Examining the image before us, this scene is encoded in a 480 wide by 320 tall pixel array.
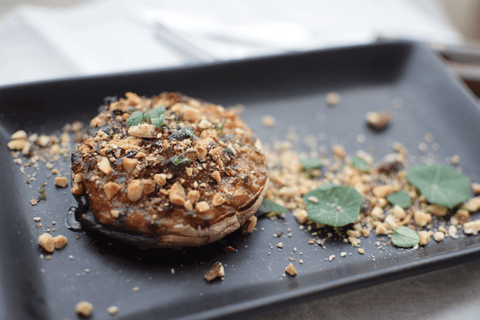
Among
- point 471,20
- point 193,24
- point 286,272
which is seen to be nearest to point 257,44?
point 193,24

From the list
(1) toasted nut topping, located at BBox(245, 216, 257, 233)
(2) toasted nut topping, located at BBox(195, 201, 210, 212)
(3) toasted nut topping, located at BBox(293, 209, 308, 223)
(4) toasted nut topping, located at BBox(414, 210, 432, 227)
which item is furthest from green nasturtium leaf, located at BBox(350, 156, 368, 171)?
(2) toasted nut topping, located at BBox(195, 201, 210, 212)

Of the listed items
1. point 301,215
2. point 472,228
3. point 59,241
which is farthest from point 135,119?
point 472,228

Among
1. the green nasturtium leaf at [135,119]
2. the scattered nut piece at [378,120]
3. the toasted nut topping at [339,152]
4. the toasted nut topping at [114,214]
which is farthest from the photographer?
the scattered nut piece at [378,120]

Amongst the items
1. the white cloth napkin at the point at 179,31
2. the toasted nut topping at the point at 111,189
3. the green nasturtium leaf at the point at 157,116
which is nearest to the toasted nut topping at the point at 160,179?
the toasted nut topping at the point at 111,189

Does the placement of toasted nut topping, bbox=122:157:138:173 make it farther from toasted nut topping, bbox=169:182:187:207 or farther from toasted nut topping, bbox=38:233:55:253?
toasted nut topping, bbox=38:233:55:253

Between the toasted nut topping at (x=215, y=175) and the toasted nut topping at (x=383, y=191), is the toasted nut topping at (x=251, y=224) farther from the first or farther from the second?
the toasted nut topping at (x=383, y=191)
